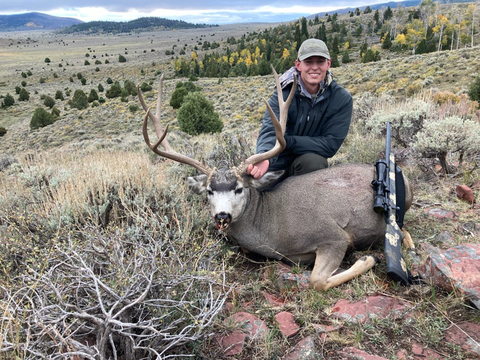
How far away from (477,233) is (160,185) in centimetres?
374

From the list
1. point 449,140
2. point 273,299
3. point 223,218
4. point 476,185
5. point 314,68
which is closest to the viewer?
point 273,299

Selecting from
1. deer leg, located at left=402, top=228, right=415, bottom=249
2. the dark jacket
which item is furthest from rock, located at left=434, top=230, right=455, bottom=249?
the dark jacket

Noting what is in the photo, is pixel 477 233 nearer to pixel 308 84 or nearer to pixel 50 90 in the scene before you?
pixel 308 84

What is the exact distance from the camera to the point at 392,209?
344cm

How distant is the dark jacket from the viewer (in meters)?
4.41

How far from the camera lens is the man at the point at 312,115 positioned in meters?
4.24

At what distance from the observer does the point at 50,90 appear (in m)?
45.5

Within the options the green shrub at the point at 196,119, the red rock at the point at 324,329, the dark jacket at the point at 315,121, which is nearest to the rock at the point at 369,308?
the red rock at the point at 324,329

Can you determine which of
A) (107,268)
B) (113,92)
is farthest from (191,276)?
(113,92)

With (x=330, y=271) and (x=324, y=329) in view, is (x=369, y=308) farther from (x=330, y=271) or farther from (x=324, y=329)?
(x=330, y=271)

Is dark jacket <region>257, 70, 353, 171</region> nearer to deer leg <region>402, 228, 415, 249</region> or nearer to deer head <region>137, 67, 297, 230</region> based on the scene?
deer head <region>137, 67, 297, 230</region>

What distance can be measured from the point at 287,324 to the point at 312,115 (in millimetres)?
2848

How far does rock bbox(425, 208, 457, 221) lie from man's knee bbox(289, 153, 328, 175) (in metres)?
1.43

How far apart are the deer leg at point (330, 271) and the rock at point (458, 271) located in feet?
1.65
